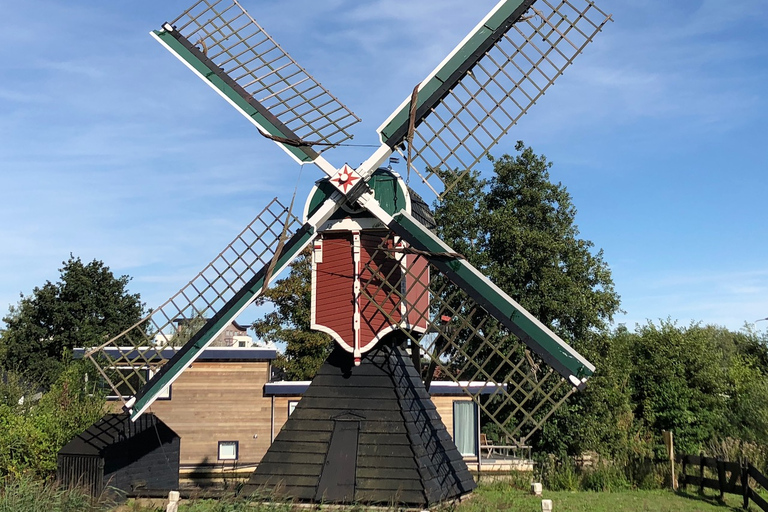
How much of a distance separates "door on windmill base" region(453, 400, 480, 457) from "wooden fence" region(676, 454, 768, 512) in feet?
18.9

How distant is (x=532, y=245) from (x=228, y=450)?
12514mm

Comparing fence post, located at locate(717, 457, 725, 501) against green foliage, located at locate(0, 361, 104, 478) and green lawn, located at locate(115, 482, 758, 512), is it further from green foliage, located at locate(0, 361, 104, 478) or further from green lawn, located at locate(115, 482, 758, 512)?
green foliage, located at locate(0, 361, 104, 478)

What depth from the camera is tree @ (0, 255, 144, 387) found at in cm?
3775

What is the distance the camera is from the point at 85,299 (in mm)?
38875

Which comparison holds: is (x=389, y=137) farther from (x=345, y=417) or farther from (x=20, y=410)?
(x=20, y=410)

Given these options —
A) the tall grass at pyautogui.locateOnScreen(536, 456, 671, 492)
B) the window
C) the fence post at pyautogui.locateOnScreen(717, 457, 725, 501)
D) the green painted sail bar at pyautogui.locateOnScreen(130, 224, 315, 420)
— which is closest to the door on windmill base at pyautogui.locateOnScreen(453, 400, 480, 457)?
the window

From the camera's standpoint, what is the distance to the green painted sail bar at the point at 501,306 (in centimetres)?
916

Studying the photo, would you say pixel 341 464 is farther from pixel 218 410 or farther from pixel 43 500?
pixel 218 410

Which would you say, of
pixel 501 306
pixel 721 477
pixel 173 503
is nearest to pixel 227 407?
pixel 173 503

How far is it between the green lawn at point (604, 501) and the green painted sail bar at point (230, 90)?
21.5 feet

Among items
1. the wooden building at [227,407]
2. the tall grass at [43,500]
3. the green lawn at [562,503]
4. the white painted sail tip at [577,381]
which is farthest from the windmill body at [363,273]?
the wooden building at [227,407]

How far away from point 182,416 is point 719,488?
46.3ft

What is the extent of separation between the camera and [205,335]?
410 inches

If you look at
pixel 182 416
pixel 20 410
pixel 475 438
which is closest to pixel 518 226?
pixel 475 438
